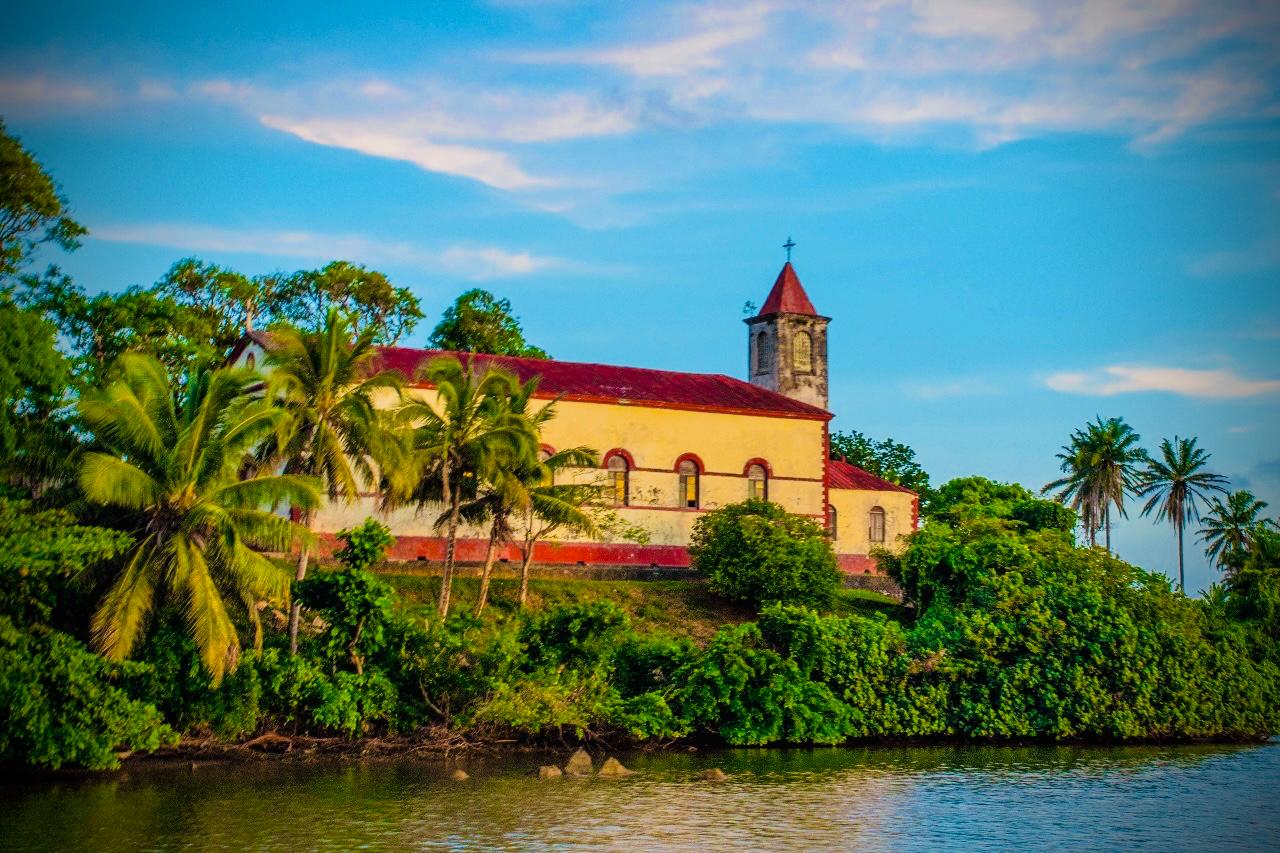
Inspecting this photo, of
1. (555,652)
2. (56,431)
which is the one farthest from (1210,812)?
(56,431)

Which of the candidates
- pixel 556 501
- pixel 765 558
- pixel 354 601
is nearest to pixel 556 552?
pixel 556 501

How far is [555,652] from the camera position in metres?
31.0

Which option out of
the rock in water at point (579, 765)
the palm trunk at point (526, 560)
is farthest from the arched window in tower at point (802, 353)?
the rock in water at point (579, 765)

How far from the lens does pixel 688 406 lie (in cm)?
4494

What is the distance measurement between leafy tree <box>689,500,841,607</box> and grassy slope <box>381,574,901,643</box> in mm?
641

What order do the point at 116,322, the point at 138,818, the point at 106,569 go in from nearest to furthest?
1. the point at 138,818
2. the point at 106,569
3. the point at 116,322

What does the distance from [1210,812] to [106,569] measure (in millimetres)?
20642

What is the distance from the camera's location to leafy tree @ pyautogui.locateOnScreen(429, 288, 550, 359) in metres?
54.8

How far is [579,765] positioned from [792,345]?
89.4 feet

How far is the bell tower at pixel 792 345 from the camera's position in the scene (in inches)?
2073

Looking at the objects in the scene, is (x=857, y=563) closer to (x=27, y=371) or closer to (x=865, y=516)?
(x=865, y=516)

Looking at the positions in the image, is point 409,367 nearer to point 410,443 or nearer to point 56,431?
point 410,443

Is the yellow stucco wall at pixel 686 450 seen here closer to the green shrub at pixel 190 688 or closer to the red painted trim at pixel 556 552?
the red painted trim at pixel 556 552

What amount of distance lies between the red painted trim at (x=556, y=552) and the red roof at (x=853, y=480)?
7795 mm
